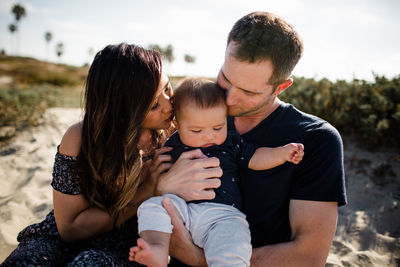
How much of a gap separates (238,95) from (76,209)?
176cm

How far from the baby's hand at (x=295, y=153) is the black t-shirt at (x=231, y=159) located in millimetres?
344

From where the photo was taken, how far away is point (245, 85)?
8.25 feet

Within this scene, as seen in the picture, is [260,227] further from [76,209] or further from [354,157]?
[354,157]

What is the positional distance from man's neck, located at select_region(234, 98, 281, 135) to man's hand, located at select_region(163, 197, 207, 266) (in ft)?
3.67

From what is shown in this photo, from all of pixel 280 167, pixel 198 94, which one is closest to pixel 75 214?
pixel 198 94

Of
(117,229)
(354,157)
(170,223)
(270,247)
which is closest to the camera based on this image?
(170,223)

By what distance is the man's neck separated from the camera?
270 centimetres

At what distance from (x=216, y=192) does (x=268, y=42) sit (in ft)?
4.59

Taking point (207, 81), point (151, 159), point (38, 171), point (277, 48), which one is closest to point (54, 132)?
point (38, 171)

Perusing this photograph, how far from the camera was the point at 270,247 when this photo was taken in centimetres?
216

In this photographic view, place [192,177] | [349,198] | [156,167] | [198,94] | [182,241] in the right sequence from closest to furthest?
[182,241]
[192,177]
[198,94]
[156,167]
[349,198]

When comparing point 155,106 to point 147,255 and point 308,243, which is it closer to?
point 147,255

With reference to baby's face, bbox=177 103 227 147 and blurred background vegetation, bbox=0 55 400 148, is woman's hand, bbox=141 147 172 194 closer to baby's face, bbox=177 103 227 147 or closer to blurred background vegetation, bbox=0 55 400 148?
baby's face, bbox=177 103 227 147

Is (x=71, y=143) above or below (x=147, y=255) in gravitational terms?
above
